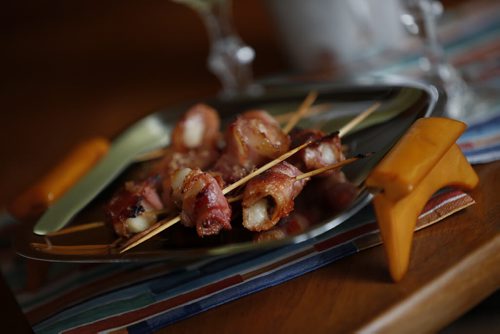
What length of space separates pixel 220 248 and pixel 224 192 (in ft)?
0.45

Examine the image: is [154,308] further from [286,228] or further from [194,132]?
[194,132]

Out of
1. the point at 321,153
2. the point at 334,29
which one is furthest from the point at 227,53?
the point at 321,153

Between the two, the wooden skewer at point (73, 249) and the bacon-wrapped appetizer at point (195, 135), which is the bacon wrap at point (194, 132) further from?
the wooden skewer at point (73, 249)

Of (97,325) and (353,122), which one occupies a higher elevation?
(353,122)

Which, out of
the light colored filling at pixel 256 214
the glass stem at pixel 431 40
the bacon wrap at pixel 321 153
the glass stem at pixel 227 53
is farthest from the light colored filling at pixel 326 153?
the glass stem at pixel 227 53

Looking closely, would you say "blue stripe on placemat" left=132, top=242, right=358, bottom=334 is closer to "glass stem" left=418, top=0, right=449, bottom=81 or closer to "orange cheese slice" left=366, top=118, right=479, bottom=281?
"orange cheese slice" left=366, top=118, right=479, bottom=281

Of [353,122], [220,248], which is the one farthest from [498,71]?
[220,248]

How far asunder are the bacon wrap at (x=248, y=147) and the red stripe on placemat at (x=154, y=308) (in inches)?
5.4

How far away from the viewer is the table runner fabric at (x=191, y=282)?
824mm

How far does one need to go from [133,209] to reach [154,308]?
0.41ft

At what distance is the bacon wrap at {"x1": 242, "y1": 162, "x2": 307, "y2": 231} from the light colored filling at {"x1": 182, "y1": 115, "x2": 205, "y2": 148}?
11.9 inches

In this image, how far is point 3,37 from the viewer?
3.32m

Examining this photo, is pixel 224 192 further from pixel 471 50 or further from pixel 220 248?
pixel 471 50

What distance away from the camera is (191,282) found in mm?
877
